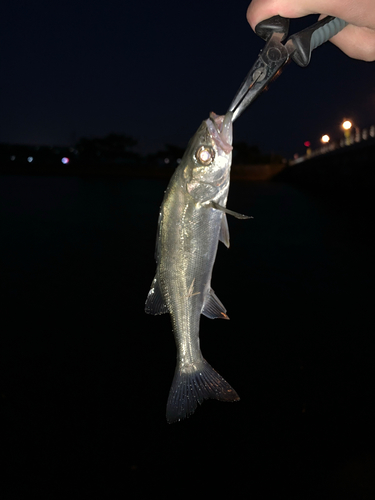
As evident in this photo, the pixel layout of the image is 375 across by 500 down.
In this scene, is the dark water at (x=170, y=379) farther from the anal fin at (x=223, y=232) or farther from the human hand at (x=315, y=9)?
the human hand at (x=315, y=9)

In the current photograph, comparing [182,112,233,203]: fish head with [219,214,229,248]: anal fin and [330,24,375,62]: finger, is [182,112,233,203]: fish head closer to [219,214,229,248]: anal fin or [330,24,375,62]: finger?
[219,214,229,248]: anal fin

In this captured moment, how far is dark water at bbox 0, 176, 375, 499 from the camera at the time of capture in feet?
16.1

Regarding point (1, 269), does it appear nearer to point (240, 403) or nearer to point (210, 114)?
point (240, 403)

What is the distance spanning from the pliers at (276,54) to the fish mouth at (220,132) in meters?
0.20

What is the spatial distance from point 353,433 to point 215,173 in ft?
16.6

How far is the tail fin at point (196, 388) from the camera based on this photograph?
105 inches

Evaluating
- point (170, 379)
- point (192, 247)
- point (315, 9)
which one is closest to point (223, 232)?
point (192, 247)

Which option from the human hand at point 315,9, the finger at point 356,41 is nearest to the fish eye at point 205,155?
the human hand at point 315,9

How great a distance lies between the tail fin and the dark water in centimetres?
288

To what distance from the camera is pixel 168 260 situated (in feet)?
8.37

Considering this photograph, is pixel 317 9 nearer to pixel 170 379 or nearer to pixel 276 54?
pixel 276 54

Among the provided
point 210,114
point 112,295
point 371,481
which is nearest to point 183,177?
point 210,114

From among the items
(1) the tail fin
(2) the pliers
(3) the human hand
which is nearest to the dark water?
(1) the tail fin

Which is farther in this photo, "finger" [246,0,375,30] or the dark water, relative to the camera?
the dark water
